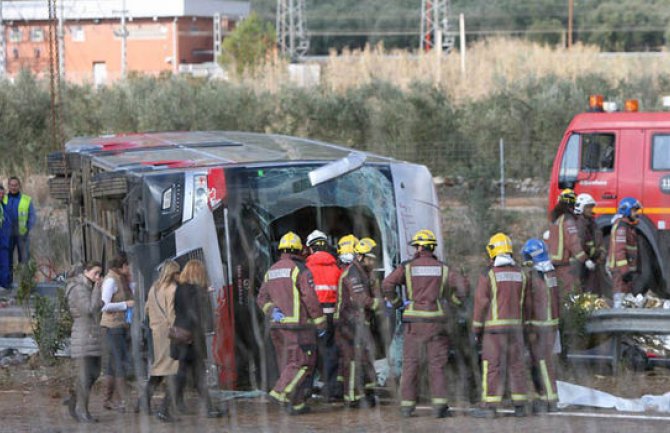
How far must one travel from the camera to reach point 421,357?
10086mm

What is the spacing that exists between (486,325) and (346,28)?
78996 mm

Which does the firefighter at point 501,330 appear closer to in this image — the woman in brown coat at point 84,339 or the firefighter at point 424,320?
the firefighter at point 424,320

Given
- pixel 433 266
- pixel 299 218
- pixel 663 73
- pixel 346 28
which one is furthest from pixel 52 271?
pixel 346 28

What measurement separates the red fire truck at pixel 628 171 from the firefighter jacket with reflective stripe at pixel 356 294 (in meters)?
6.41

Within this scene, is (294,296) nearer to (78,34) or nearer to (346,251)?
(346,251)

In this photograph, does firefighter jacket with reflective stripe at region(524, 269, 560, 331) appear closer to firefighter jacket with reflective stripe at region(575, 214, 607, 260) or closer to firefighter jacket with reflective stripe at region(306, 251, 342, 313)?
firefighter jacket with reflective stripe at region(306, 251, 342, 313)

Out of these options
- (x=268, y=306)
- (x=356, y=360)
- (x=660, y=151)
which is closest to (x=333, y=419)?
(x=356, y=360)

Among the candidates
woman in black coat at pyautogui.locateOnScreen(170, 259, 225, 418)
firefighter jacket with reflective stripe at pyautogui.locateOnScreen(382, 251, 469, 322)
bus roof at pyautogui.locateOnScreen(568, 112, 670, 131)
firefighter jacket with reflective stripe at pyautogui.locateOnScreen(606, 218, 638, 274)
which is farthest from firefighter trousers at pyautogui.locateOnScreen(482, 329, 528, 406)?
bus roof at pyautogui.locateOnScreen(568, 112, 670, 131)

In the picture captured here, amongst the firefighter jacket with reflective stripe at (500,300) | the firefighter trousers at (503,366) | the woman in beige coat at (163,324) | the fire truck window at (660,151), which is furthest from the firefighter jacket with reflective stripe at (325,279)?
the fire truck window at (660,151)

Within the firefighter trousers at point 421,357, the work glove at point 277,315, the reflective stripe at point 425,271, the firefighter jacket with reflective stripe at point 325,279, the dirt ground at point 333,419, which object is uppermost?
the reflective stripe at point 425,271

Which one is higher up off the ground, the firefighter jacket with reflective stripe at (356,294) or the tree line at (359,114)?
the tree line at (359,114)

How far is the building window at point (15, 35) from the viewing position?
63906 millimetres

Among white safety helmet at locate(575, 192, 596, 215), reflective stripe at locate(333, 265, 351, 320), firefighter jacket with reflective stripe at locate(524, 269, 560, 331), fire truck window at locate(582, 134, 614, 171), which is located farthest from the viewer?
fire truck window at locate(582, 134, 614, 171)

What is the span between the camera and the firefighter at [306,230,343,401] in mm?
10703
